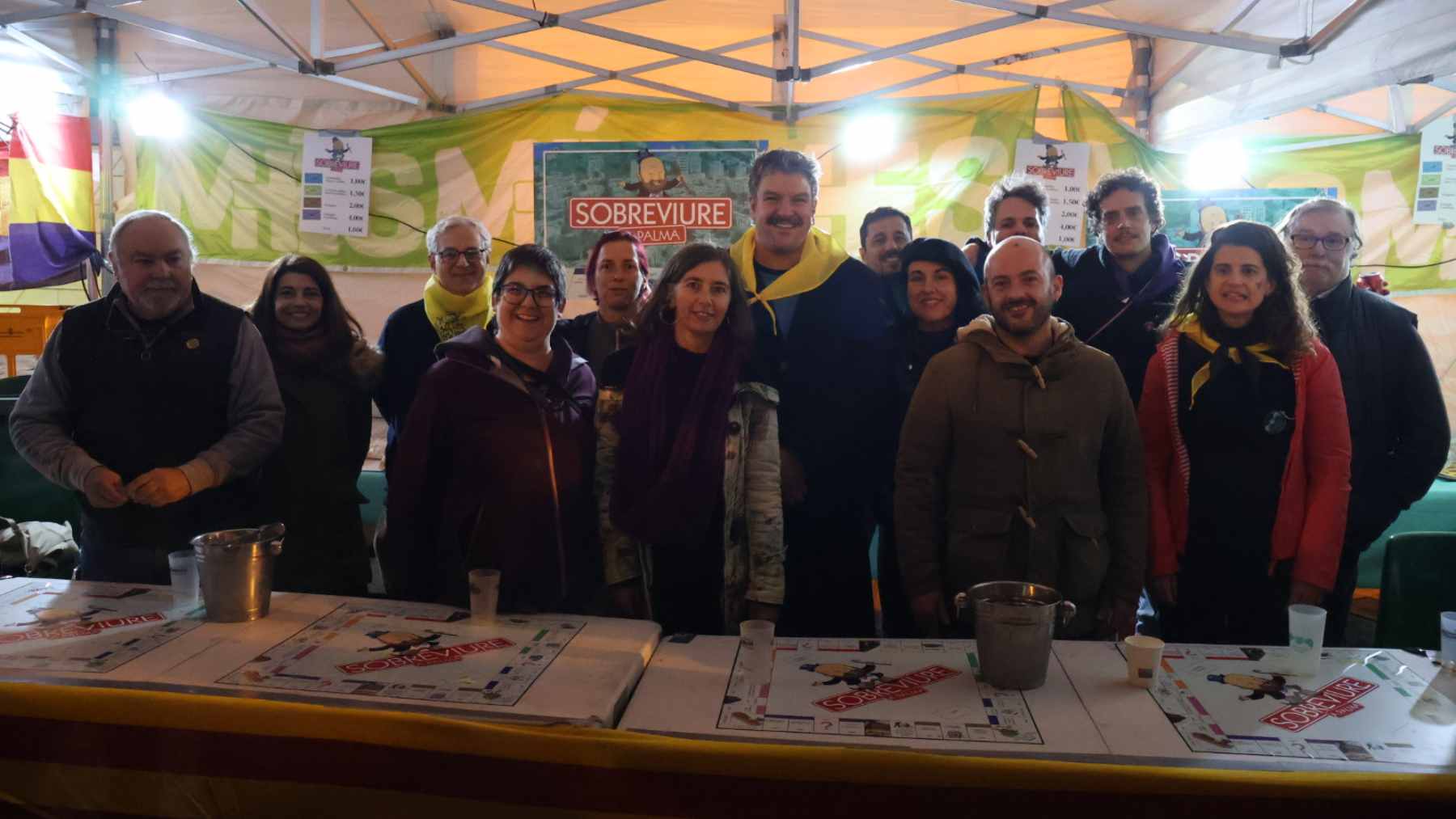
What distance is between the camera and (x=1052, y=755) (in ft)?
4.19

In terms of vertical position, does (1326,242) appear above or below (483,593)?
above

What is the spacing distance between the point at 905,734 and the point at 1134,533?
0.92 meters

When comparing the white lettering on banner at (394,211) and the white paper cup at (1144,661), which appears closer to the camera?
the white paper cup at (1144,661)

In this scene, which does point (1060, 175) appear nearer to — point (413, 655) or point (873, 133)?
point (873, 133)

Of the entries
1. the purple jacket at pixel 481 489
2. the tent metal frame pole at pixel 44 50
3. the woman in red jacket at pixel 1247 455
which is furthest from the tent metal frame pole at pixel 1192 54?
the tent metal frame pole at pixel 44 50

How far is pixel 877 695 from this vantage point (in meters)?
1.48

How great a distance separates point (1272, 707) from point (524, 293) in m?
1.63

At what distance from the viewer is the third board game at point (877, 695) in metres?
1.36

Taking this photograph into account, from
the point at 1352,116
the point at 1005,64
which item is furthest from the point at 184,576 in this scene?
the point at 1352,116

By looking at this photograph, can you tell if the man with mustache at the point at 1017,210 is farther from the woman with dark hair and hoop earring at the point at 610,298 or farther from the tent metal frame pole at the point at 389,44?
the tent metal frame pole at the point at 389,44

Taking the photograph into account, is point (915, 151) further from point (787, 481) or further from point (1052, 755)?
point (1052, 755)

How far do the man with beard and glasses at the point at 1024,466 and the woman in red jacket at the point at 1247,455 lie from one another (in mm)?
203

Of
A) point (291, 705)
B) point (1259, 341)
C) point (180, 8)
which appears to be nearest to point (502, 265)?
point (291, 705)

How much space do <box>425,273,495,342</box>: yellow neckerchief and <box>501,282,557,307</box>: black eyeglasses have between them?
0.66 m
